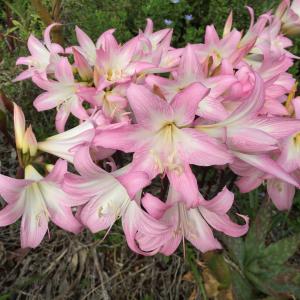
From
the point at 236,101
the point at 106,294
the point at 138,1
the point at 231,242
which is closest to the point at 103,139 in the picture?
the point at 236,101

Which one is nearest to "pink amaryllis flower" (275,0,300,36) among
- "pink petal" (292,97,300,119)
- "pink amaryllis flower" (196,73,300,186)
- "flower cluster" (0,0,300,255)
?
"flower cluster" (0,0,300,255)

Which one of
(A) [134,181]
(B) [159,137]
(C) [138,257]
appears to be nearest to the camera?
(A) [134,181]

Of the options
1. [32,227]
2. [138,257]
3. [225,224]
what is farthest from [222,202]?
[138,257]

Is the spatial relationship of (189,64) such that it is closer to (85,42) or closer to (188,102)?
(188,102)

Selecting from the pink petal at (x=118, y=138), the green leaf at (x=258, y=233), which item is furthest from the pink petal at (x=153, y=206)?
the green leaf at (x=258, y=233)

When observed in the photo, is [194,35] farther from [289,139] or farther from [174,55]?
[289,139]

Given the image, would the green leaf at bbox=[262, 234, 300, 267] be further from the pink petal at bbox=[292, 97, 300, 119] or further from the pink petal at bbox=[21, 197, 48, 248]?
the pink petal at bbox=[21, 197, 48, 248]
